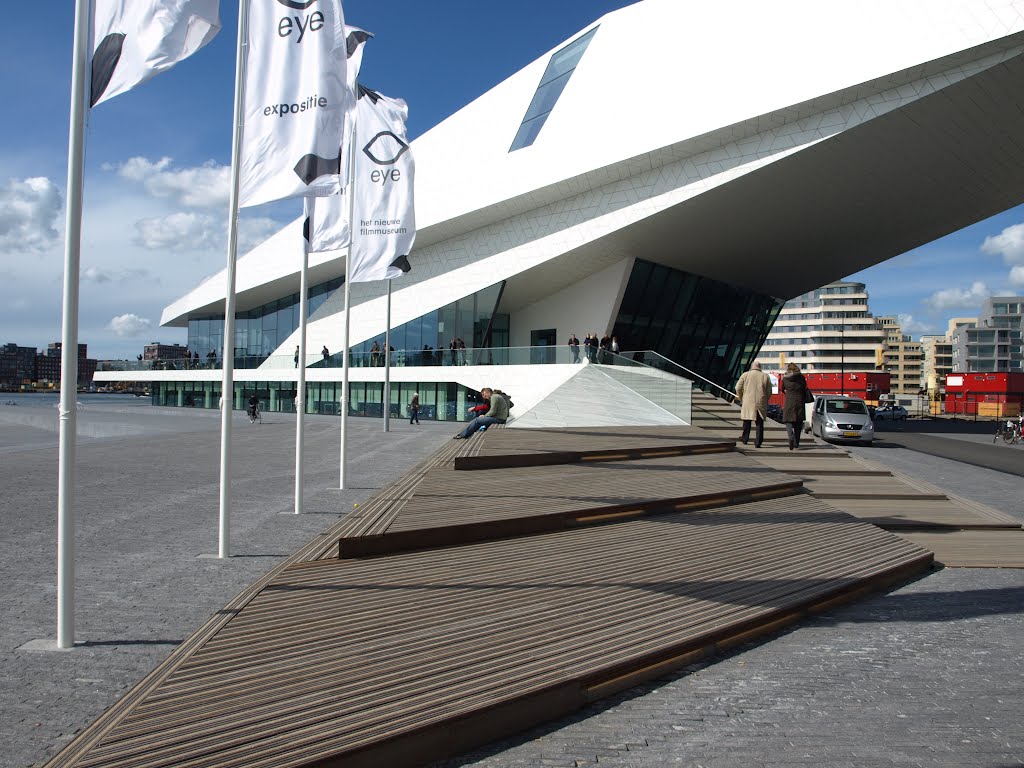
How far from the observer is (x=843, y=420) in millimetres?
20281

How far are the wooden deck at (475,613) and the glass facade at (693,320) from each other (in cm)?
2286

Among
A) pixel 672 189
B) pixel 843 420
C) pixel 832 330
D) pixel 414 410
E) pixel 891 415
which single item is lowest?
pixel 891 415

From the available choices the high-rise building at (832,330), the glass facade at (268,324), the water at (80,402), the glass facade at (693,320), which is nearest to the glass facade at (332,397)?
the glass facade at (268,324)

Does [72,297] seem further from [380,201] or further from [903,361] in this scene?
[903,361]

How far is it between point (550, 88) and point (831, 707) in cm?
2780

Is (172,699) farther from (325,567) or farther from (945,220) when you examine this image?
(945,220)

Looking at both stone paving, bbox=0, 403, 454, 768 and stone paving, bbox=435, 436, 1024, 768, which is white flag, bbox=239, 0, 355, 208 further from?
stone paving, bbox=435, 436, 1024, 768

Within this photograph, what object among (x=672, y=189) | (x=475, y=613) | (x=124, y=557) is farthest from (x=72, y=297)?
(x=672, y=189)

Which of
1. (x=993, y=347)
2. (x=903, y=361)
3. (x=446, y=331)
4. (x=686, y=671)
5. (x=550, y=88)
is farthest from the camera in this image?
(x=903, y=361)

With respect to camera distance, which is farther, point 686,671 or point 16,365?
point 16,365

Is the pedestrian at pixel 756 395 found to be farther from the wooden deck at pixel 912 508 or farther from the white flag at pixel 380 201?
the white flag at pixel 380 201

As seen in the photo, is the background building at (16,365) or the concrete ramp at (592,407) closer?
the concrete ramp at (592,407)

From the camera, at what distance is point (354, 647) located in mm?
3539

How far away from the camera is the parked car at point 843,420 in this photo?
20.0 m
